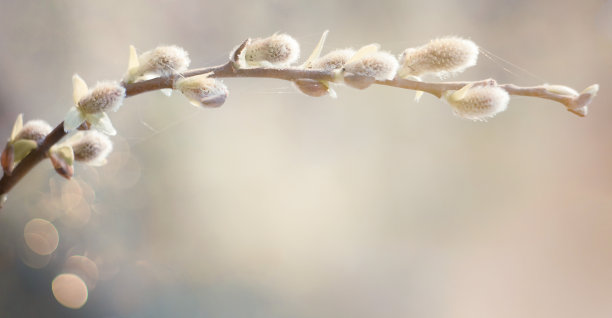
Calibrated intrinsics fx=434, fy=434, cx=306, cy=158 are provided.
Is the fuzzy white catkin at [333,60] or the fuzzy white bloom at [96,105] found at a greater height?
the fuzzy white catkin at [333,60]

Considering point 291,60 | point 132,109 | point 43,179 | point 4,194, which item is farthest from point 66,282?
point 291,60

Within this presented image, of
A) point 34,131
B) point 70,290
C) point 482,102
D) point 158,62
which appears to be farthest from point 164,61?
point 70,290

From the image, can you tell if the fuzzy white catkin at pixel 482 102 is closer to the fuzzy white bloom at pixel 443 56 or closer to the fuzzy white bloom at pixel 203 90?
the fuzzy white bloom at pixel 443 56

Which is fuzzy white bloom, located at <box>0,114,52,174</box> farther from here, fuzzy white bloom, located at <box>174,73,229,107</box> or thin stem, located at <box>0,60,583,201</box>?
fuzzy white bloom, located at <box>174,73,229,107</box>

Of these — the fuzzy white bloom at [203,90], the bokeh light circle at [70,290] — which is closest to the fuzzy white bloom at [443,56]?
the fuzzy white bloom at [203,90]

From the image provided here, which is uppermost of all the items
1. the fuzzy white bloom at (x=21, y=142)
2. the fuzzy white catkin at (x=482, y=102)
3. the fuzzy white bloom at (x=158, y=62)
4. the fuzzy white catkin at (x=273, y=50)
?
the fuzzy white catkin at (x=482, y=102)

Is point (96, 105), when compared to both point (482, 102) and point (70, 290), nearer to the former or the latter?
point (482, 102)

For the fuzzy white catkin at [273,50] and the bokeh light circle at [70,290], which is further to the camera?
the bokeh light circle at [70,290]
